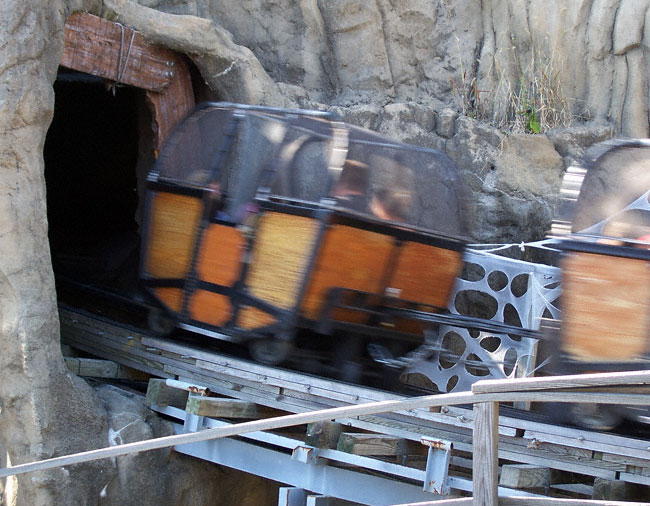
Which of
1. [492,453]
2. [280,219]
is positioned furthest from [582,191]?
[492,453]

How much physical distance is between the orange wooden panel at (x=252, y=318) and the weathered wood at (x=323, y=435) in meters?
0.77

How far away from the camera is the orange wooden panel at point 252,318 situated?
5926 mm

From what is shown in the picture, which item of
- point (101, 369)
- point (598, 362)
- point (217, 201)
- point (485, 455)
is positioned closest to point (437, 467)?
point (598, 362)

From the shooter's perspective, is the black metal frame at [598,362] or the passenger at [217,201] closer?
the black metal frame at [598,362]

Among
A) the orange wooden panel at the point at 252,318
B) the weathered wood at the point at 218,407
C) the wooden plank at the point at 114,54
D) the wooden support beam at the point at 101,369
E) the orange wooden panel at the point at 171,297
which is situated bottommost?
the wooden support beam at the point at 101,369

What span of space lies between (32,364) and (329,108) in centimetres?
433

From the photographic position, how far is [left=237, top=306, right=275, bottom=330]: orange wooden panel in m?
5.93

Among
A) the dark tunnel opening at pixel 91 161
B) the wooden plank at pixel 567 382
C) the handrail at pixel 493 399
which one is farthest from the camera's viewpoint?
the dark tunnel opening at pixel 91 161

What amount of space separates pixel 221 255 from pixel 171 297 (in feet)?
2.53

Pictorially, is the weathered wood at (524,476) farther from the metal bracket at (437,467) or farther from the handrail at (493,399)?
the handrail at (493,399)

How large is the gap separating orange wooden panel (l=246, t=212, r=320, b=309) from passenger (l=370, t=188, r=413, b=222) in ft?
1.70

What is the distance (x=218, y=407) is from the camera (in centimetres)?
610

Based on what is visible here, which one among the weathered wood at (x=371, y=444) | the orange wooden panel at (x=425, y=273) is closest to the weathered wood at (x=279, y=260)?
the orange wooden panel at (x=425, y=273)

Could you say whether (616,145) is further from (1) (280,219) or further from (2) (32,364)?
(2) (32,364)
